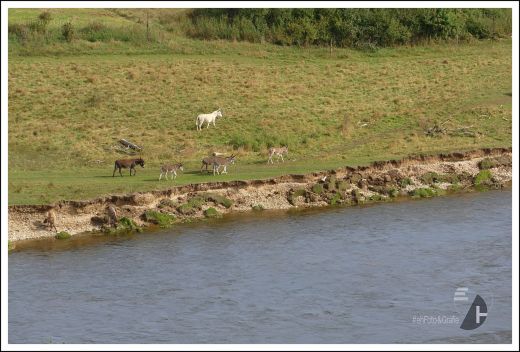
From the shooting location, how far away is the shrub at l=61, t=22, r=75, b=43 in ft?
226

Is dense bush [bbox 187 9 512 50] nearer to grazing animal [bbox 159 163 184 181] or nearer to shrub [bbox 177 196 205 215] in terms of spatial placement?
grazing animal [bbox 159 163 184 181]

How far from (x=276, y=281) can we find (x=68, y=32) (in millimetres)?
41248

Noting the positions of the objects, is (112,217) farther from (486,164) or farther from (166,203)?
(486,164)

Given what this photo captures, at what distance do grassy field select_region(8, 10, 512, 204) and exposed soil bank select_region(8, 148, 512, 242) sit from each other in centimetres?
88

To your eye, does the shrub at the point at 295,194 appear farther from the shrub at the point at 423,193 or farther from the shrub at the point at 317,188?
the shrub at the point at 423,193

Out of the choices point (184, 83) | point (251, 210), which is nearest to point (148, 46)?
point (184, 83)

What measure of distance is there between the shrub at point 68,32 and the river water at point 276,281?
32.7 m

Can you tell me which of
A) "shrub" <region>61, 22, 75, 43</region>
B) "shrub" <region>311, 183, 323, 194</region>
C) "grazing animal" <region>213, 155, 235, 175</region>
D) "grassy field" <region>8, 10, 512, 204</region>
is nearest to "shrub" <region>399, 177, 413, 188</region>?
"grassy field" <region>8, 10, 512, 204</region>

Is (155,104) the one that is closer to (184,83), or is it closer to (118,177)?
(184,83)

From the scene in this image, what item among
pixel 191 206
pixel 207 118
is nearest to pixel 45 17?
pixel 207 118

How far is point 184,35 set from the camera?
71.8 meters

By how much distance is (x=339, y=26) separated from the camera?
70312 millimetres

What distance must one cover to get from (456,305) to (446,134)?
23.5 meters

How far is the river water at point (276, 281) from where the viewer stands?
28109mm
